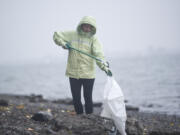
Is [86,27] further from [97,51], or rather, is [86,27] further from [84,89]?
[84,89]

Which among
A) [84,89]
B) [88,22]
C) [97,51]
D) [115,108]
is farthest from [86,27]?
[115,108]

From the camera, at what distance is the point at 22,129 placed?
15.9 ft

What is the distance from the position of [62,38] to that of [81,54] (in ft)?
2.08

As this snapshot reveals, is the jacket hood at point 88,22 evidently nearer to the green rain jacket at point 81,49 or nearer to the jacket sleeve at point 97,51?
the green rain jacket at point 81,49

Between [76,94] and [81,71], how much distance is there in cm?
62

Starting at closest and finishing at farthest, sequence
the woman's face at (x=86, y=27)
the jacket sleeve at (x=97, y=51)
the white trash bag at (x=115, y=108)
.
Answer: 1. the white trash bag at (x=115, y=108)
2. the jacket sleeve at (x=97, y=51)
3. the woman's face at (x=86, y=27)

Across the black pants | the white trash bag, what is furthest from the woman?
the white trash bag

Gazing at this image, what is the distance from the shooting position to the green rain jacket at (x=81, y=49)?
5.72 metres

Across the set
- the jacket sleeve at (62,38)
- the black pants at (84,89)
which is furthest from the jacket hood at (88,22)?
the black pants at (84,89)

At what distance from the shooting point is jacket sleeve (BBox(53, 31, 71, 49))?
5733 millimetres

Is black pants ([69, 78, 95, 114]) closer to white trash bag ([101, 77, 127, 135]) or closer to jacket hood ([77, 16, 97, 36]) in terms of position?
white trash bag ([101, 77, 127, 135])

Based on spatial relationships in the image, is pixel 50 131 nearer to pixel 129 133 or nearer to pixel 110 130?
pixel 110 130

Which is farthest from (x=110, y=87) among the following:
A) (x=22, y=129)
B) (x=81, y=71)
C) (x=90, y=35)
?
(x=22, y=129)

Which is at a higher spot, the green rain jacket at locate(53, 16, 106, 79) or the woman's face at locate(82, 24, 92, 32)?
the woman's face at locate(82, 24, 92, 32)
